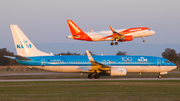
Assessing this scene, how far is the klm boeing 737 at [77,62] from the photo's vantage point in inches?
1458

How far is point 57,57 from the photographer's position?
38.5m

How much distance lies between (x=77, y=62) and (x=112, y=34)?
280 inches

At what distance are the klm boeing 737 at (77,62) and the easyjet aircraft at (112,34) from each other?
4.00 metres

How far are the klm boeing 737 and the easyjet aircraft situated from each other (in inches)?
157

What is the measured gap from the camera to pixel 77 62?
3825 centimetres

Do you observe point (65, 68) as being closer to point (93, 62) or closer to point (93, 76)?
point (93, 76)

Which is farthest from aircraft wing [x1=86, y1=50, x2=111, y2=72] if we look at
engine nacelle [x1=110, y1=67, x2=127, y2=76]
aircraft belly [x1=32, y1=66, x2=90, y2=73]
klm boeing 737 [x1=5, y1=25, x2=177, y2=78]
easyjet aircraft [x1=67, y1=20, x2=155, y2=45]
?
easyjet aircraft [x1=67, y1=20, x2=155, y2=45]

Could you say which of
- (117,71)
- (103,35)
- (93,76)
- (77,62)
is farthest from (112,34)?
(93,76)

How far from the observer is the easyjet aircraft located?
1303 inches

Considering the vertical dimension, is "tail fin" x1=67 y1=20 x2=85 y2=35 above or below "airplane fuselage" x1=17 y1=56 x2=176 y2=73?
above
